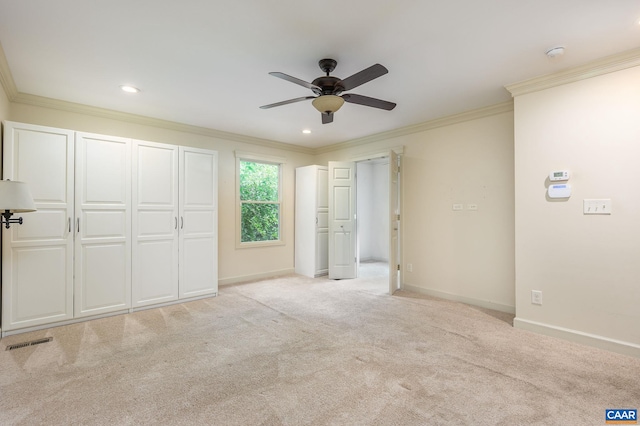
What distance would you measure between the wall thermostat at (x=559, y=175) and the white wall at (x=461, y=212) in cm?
70

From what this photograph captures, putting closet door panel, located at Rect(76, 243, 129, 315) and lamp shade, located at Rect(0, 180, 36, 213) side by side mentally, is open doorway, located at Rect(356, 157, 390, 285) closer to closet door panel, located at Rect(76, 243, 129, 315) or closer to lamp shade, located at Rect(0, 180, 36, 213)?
closet door panel, located at Rect(76, 243, 129, 315)

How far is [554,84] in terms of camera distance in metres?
2.88

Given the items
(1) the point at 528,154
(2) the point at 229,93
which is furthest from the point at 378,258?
(2) the point at 229,93

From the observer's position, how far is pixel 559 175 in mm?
2855

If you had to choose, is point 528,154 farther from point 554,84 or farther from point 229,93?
point 229,93

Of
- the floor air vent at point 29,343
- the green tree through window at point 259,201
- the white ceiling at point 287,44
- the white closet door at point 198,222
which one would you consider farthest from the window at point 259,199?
the floor air vent at point 29,343

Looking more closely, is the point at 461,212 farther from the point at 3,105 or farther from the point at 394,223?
the point at 3,105

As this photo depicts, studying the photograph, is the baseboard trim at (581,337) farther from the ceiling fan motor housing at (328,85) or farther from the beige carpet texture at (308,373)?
the ceiling fan motor housing at (328,85)

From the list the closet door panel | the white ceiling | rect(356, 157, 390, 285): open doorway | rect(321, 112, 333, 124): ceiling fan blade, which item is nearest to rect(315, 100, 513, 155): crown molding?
the white ceiling

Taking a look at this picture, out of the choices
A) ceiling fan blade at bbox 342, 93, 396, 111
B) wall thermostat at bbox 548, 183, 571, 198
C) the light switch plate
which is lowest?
the light switch plate

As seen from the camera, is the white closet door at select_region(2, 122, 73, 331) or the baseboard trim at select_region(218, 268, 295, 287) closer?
the white closet door at select_region(2, 122, 73, 331)

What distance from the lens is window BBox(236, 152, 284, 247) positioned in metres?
5.28

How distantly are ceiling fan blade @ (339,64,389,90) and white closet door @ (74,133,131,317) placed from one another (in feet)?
9.18

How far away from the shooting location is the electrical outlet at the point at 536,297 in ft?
9.86
